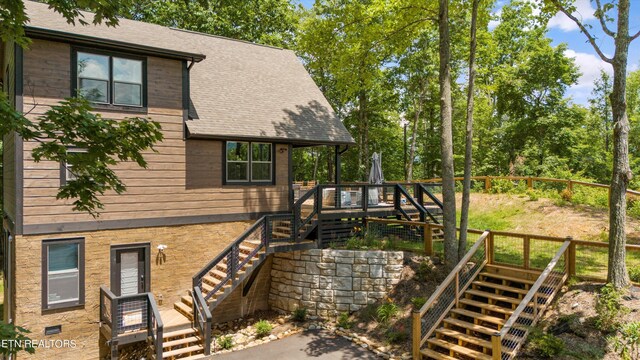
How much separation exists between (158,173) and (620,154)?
38.7 ft

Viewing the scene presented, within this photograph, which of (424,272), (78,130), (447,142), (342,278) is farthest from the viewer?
(342,278)

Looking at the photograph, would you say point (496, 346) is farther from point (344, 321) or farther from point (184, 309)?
point (184, 309)

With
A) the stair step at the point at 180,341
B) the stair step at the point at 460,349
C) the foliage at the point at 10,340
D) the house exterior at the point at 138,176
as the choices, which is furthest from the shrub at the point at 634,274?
the foliage at the point at 10,340

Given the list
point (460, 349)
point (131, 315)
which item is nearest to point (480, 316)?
point (460, 349)

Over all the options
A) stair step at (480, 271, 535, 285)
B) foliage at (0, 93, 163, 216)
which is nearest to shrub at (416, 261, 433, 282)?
stair step at (480, 271, 535, 285)

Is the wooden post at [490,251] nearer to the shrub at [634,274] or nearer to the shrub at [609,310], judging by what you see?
the shrub at [609,310]

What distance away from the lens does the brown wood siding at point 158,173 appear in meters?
10.0

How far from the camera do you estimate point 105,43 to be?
10.5 metres

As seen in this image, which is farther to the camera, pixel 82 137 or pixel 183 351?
pixel 183 351

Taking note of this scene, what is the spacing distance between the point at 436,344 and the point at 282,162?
25.0 ft

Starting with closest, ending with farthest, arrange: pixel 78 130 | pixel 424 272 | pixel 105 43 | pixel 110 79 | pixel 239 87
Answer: pixel 78 130
pixel 105 43
pixel 110 79
pixel 424 272
pixel 239 87

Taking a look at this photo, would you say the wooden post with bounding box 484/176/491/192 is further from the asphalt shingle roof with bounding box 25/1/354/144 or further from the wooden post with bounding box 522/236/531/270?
the wooden post with bounding box 522/236/531/270

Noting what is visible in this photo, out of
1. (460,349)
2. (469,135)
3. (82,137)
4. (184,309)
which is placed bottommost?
(460,349)

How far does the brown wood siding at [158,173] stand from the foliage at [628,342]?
9750 millimetres
